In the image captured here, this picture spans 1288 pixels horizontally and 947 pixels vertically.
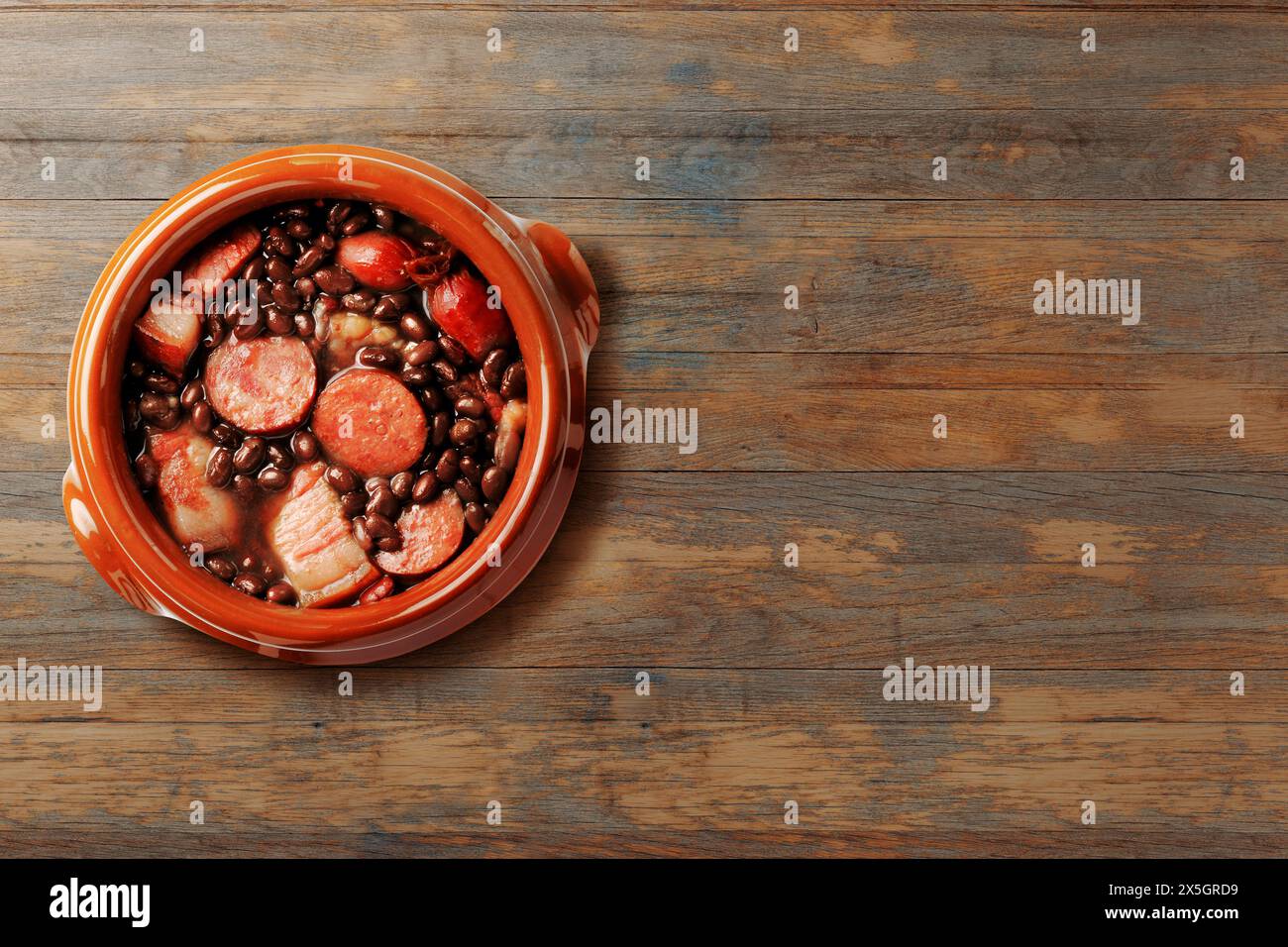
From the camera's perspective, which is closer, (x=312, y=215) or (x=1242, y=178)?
(x=312, y=215)

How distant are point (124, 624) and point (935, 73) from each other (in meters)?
1.76

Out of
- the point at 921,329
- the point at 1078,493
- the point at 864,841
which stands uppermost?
the point at 921,329

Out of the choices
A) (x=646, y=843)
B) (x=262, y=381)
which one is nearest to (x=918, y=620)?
(x=646, y=843)

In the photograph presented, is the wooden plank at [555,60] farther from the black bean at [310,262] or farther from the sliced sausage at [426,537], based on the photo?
the sliced sausage at [426,537]

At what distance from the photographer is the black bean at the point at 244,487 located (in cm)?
153

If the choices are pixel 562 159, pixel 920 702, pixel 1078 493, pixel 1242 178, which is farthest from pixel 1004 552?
pixel 562 159

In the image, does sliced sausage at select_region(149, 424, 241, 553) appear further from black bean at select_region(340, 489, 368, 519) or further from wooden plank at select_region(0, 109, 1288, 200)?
wooden plank at select_region(0, 109, 1288, 200)

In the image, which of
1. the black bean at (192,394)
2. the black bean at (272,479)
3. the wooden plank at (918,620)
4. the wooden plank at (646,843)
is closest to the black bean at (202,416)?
the black bean at (192,394)

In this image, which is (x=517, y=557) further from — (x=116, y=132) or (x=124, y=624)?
(x=116, y=132)

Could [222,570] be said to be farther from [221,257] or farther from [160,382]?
[221,257]

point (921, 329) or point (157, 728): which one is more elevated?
point (921, 329)

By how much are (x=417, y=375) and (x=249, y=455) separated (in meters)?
0.30

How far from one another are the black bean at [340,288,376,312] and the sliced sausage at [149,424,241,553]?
33cm

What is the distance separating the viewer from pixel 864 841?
66.2 inches
